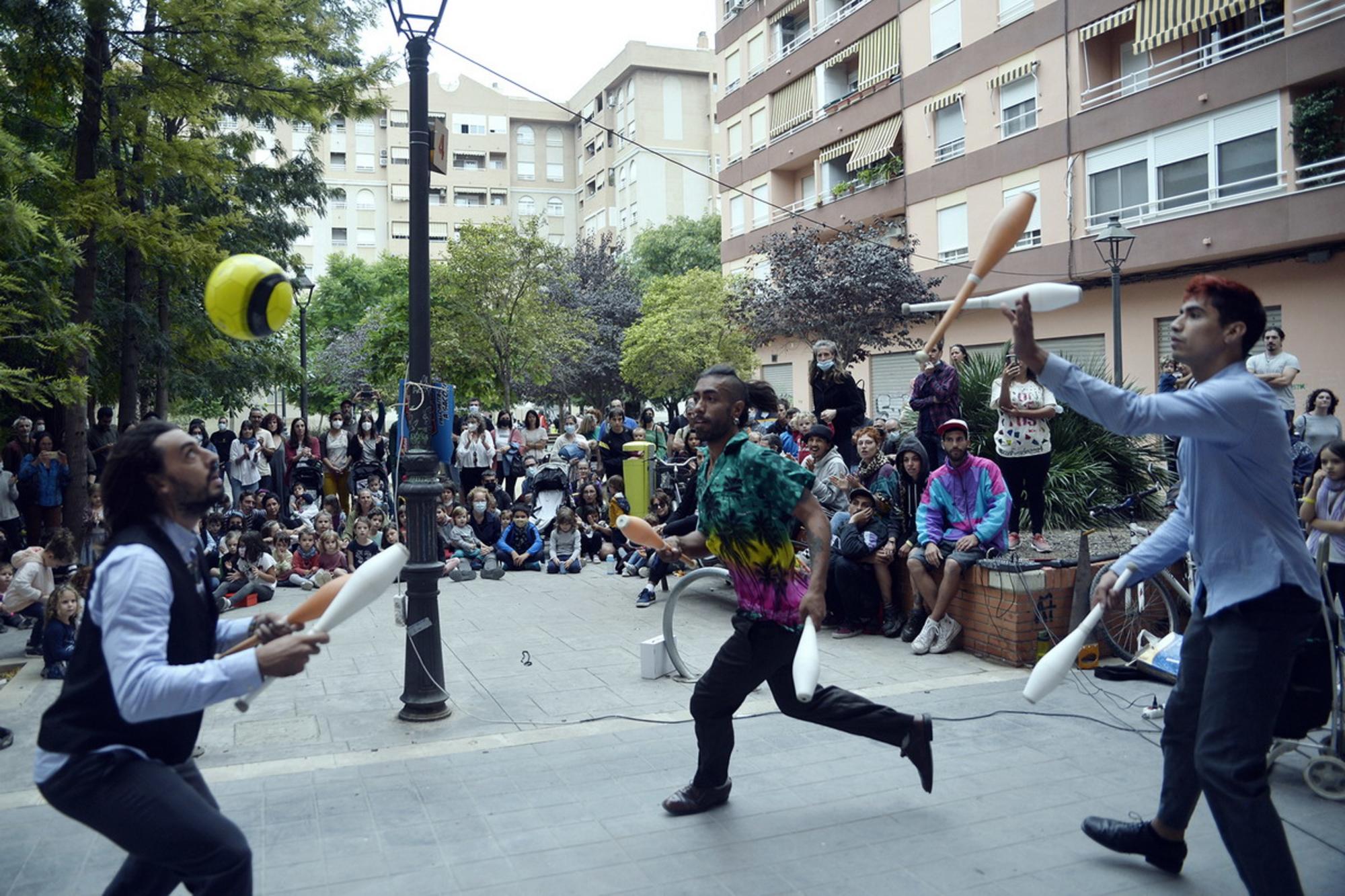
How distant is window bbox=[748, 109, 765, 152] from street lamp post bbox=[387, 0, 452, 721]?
29712mm

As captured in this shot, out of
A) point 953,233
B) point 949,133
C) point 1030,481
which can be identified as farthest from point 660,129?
point 1030,481

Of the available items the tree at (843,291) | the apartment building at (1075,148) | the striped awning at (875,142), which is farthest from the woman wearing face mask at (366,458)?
the striped awning at (875,142)

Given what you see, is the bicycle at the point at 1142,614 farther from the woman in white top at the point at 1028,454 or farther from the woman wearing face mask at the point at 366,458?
the woman wearing face mask at the point at 366,458

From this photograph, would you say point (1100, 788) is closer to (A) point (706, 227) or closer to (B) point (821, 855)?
(B) point (821, 855)

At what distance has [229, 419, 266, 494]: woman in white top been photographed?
15.2 m

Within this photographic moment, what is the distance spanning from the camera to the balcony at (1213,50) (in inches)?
700

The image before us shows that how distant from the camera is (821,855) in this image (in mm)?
4297

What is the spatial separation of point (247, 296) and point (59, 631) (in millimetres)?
5629

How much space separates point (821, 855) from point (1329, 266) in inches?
710

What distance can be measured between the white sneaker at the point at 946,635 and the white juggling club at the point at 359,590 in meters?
5.81

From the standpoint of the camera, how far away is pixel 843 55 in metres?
30.7

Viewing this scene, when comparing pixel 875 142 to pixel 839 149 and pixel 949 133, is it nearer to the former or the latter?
pixel 839 149

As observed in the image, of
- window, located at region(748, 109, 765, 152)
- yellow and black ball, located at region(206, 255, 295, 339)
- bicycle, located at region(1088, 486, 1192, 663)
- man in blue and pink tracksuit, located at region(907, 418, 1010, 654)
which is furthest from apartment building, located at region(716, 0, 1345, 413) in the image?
yellow and black ball, located at region(206, 255, 295, 339)

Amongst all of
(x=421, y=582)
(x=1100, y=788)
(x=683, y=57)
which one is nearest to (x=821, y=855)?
(x=1100, y=788)
